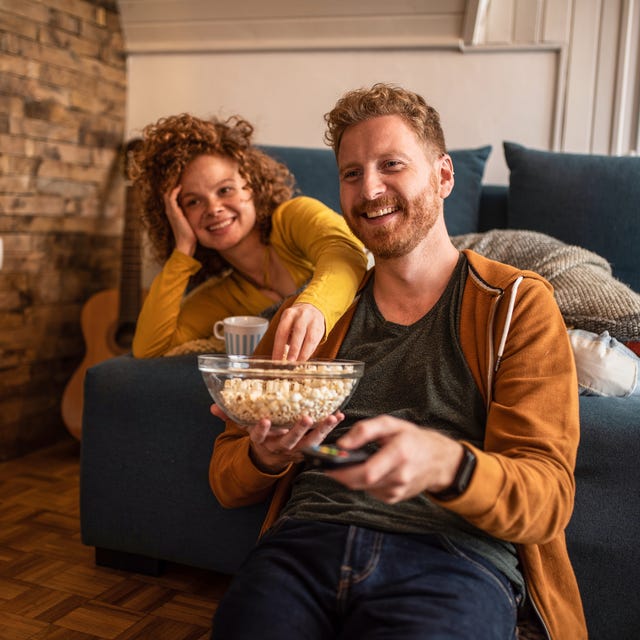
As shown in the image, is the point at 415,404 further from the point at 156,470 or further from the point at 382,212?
the point at 156,470

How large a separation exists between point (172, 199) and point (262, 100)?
1.05 m

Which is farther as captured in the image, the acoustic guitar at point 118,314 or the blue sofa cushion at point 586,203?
the acoustic guitar at point 118,314

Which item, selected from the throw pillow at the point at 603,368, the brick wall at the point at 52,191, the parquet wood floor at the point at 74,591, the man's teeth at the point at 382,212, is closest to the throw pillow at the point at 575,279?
the throw pillow at the point at 603,368

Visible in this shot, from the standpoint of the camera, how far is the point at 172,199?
1981mm

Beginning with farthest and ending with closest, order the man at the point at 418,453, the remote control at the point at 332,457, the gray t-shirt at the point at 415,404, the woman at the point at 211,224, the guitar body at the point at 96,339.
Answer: the guitar body at the point at 96,339 < the woman at the point at 211,224 < the gray t-shirt at the point at 415,404 < the man at the point at 418,453 < the remote control at the point at 332,457

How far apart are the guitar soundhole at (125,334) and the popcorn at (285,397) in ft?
6.14

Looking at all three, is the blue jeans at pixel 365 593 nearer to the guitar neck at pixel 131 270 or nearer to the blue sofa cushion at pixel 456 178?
the blue sofa cushion at pixel 456 178

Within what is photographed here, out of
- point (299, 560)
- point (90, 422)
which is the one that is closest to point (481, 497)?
point (299, 560)

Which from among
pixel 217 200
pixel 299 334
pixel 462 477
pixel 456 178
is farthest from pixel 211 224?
pixel 462 477

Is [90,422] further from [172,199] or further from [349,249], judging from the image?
[349,249]

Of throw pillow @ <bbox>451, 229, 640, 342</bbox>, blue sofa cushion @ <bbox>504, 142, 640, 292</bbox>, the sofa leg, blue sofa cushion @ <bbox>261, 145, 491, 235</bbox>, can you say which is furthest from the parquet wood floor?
blue sofa cushion @ <bbox>504, 142, 640, 292</bbox>

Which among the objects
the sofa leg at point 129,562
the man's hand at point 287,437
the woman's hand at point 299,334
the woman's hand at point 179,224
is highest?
the woman's hand at point 179,224

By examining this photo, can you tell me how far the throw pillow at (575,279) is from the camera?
159cm

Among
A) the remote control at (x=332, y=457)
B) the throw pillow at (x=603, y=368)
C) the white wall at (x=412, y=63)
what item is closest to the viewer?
the remote control at (x=332, y=457)
